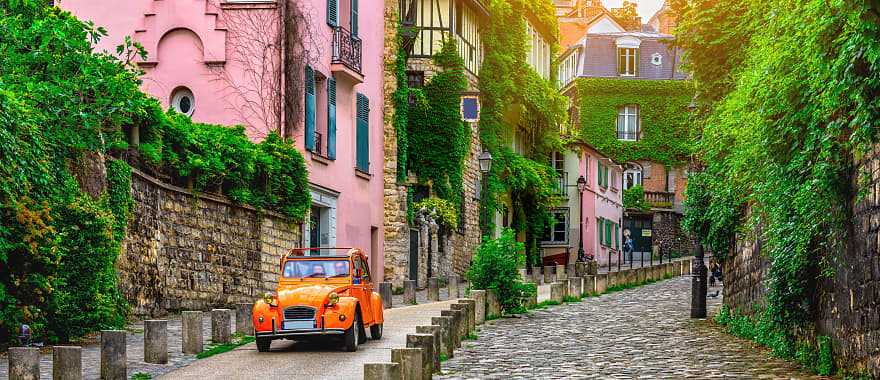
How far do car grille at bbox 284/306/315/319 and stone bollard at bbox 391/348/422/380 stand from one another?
528 cm

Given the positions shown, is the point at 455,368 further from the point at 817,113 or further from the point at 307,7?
the point at 307,7

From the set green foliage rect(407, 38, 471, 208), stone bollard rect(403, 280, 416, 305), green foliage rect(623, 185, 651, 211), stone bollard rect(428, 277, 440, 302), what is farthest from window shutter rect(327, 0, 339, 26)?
green foliage rect(623, 185, 651, 211)

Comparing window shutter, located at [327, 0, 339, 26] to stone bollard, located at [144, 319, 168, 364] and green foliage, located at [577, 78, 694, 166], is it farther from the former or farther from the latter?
green foliage, located at [577, 78, 694, 166]

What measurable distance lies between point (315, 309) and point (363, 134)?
703 inches

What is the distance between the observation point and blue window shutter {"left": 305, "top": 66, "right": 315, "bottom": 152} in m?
31.0

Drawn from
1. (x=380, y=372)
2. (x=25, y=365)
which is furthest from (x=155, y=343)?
(x=380, y=372)

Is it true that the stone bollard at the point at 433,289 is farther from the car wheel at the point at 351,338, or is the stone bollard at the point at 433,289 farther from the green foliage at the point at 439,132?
the car wheel at the point at 351,338

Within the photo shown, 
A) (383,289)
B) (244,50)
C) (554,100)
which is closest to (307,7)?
(244,50)

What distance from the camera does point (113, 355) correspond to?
14766 millimetres

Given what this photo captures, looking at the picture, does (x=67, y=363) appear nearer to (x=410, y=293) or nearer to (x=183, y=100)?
(x=183, y=100)

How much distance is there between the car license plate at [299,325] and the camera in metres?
18.4

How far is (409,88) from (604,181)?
28272 millimetres

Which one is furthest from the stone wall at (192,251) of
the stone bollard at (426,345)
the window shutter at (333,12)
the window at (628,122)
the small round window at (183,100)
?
the window at (628,122)

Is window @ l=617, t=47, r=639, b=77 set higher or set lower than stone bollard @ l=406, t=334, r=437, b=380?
higher
